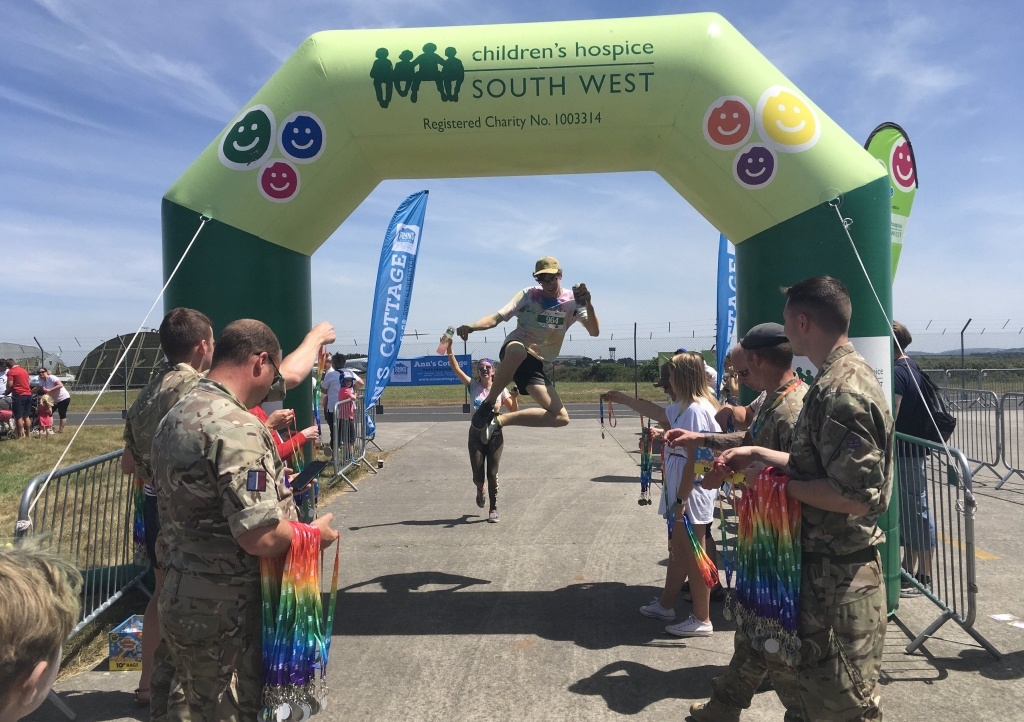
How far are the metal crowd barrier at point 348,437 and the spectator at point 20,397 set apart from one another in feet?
29.6

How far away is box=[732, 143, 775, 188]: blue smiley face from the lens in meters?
4.82

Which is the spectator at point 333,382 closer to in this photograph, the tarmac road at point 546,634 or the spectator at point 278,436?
the tarmac road at point 546,634

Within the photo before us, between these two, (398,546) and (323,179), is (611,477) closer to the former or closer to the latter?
(398,546)

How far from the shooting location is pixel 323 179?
5211mm

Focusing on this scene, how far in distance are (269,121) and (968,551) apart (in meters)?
5.39

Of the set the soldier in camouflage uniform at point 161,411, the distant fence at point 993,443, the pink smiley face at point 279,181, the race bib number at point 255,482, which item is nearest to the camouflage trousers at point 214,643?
the race bib number at point 255,482

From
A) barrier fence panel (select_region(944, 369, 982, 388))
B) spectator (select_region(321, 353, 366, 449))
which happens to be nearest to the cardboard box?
spectator (select_region(321, 353, 366, 449))

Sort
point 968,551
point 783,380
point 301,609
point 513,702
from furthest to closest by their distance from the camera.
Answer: point 968,551, point 513,702, point 783,380, point 301,609

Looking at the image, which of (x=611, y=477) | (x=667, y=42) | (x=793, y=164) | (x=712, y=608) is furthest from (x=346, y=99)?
(x=611, y=477)

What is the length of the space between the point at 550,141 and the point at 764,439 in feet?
9.79

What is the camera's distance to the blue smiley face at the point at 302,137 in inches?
200

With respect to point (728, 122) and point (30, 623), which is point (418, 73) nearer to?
point (728, 122)

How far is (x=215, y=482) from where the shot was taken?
91.6 inches

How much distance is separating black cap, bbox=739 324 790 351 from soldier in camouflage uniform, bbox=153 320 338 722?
204 centimetres
